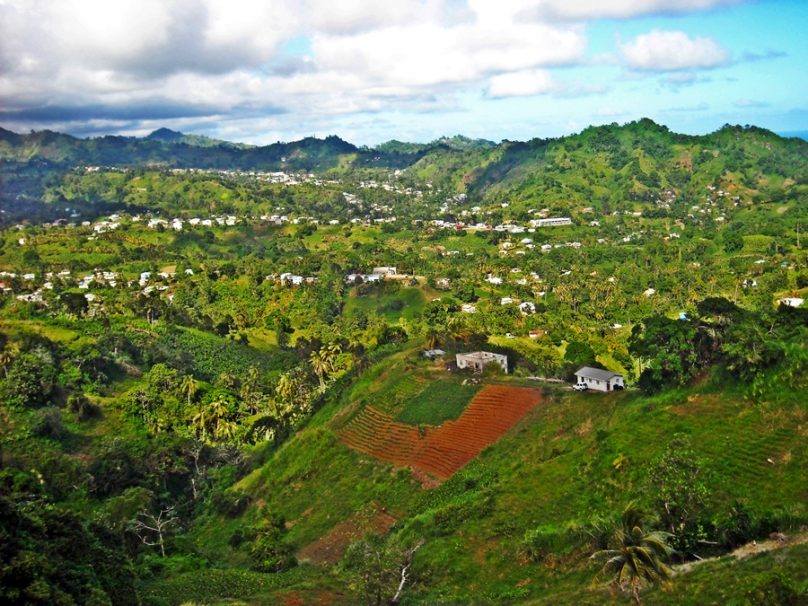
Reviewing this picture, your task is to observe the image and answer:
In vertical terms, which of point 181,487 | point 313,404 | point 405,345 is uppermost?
point 405,345

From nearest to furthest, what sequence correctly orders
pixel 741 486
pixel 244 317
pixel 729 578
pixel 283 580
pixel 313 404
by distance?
pixel 729 578
pixel 741 486
pixel 283 580
pixel 313 404
pixel 244 317

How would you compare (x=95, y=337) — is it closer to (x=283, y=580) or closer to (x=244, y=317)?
(x=244, y=317)

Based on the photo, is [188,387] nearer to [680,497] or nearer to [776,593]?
[680,497]

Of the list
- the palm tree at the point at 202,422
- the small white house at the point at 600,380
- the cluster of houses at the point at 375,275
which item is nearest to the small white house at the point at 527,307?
the cluster of houses at the point at 375,275

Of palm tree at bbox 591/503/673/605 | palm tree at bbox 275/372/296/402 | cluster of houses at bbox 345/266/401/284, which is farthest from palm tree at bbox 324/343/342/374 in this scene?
palm tree at bbox 591/503/673/605

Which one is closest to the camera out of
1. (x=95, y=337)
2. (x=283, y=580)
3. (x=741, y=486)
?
(x=741, y=486)

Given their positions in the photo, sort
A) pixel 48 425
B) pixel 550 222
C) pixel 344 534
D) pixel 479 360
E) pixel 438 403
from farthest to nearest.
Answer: pixel 550 222 < pixel 48 425 < pixel 479 360 < pixel 438 403 < pixel 344 534

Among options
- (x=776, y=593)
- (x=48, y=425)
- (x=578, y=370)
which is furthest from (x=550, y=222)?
(x=776, y=593)

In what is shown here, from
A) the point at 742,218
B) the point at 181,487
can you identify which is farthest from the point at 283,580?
the point at 742,218
